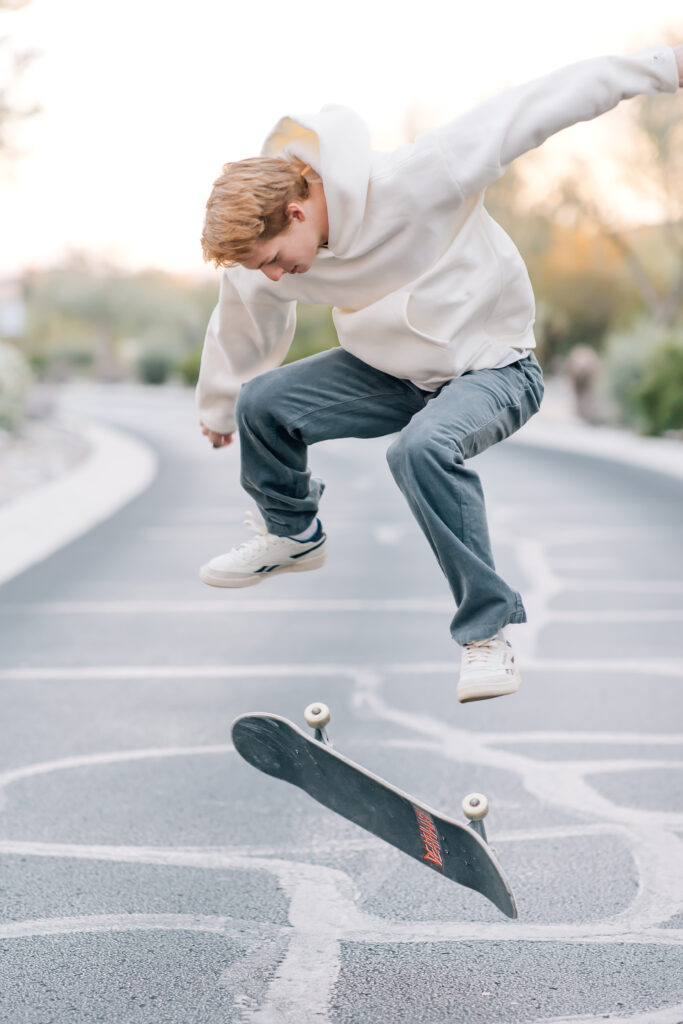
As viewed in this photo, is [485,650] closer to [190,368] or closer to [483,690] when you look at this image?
[483,690]

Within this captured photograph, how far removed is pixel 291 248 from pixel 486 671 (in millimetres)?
1138

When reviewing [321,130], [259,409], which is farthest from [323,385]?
[321,130]

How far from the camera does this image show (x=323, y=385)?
3760 mm

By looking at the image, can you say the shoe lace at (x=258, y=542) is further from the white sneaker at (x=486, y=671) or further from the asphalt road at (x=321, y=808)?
the asphalt road at (x=321, y=808)

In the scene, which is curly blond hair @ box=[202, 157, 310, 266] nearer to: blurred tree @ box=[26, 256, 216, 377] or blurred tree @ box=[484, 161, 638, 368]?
blurred tree @ box=[484, 161, 638, 368]

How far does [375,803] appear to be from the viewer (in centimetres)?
375

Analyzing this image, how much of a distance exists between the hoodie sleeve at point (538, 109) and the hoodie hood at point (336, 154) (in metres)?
0.21

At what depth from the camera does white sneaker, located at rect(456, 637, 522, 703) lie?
3.33 m

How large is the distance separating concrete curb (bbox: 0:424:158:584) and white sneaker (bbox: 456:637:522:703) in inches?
319

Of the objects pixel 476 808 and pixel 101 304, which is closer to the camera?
pixel 476 808

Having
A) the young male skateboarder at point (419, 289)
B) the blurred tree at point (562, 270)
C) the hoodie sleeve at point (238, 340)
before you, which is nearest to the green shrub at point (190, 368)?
the blurred tree at point (562, 270)

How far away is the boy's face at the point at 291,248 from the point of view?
10.6 feet

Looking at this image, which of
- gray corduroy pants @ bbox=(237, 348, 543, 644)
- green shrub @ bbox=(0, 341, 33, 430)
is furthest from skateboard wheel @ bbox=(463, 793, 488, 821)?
green shrub @ bbox=(0, 341, 33, 430)

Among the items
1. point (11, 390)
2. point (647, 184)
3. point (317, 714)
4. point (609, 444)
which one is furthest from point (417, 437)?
point (647, 184)
